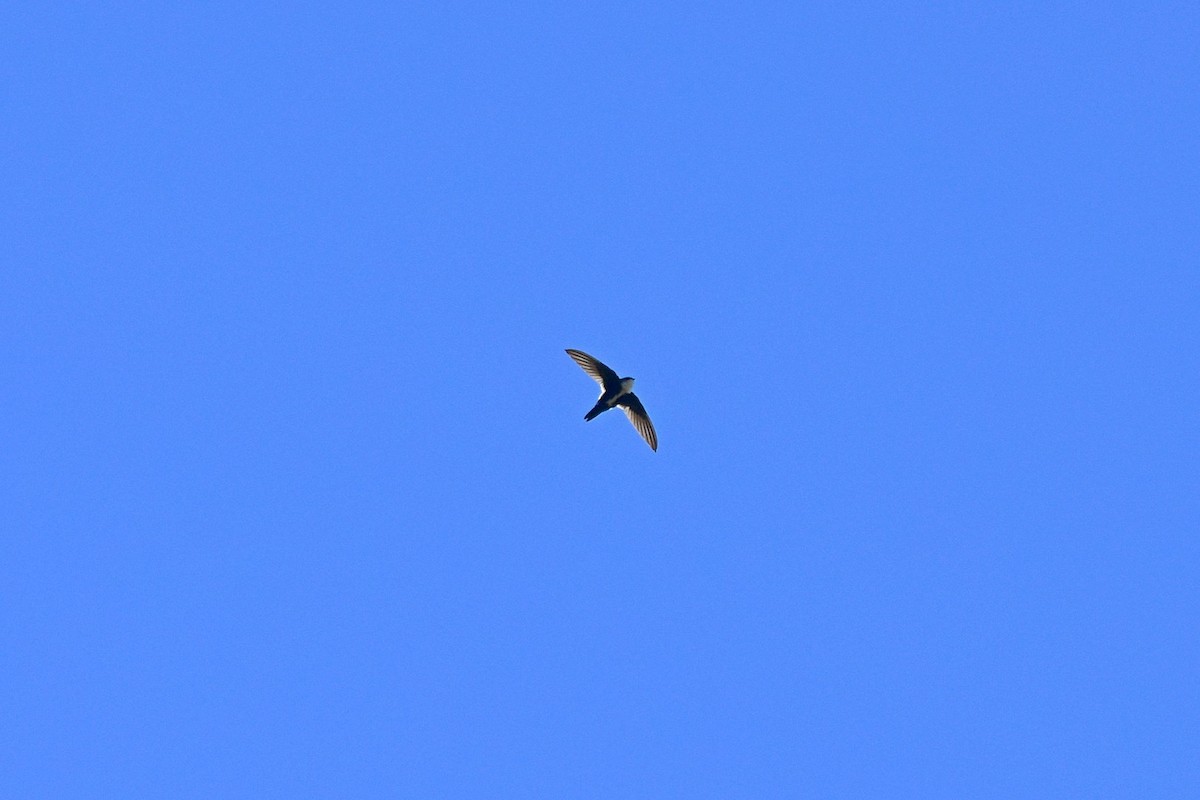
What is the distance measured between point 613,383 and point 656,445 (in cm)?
172

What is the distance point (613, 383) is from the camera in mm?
69875

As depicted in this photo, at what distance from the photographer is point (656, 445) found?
232ft

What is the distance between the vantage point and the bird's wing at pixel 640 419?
70.6 meters

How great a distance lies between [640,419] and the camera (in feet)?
232

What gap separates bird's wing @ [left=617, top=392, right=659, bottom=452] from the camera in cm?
7062
